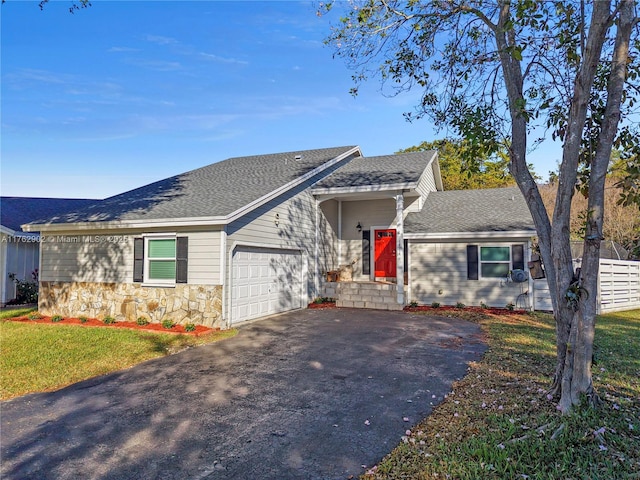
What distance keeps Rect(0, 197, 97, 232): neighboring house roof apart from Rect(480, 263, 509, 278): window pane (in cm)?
1540

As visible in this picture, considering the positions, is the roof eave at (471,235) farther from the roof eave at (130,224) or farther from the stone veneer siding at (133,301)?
the stone veneer siding at (133,301)

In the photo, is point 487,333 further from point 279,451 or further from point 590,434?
point 279,451

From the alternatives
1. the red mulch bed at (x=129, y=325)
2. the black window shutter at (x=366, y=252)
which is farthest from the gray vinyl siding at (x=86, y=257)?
the black window shutter at (x=366, y=252)

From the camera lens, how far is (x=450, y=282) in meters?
13.4

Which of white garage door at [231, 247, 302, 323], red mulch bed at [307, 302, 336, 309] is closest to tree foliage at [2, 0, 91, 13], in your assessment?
white garage door at [231, 247, 302, 323]

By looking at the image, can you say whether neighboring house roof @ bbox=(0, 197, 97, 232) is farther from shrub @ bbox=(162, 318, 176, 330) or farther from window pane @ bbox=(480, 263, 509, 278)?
window pane @ bbox=(480, 263, 509, 278)

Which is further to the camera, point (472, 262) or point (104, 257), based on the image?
point (472, 262)

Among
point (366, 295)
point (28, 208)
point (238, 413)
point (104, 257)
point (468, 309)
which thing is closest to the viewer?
point (238, 413)

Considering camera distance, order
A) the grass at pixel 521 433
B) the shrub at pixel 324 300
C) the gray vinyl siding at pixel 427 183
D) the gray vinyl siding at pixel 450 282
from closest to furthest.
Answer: the grass at pixel 521 433 → the gray vinyl siding at pixel 450 282 → the shrub at pixel 324 300 → the gray vinyl siding at pixel 427 183

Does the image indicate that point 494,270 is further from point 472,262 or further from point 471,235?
point 471,235

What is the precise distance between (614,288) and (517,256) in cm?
396

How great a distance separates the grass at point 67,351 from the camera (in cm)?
587

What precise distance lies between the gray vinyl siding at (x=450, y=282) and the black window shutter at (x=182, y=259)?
26.0 feet

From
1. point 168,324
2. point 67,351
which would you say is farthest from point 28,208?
point 67,351
